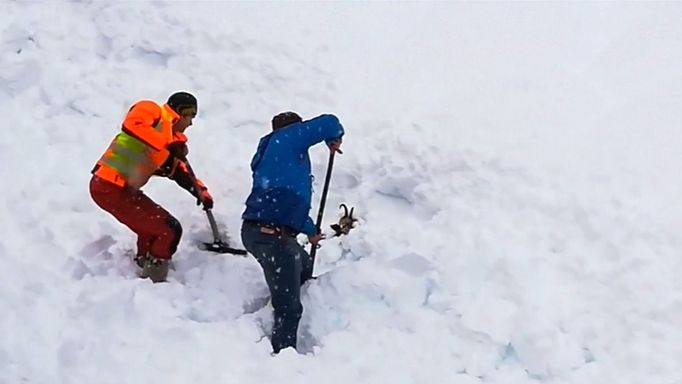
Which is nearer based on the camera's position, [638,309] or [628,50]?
[638,309]

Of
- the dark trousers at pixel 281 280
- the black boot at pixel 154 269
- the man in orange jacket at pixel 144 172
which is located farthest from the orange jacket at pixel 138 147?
the dark trousers at pixel 281 280

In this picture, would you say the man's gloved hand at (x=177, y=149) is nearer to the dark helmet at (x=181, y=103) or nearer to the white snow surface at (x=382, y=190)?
the dark helmet at (x=181, y=103)

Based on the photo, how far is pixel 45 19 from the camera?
970 centimetres

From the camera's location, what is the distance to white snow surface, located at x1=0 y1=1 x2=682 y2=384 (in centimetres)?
583

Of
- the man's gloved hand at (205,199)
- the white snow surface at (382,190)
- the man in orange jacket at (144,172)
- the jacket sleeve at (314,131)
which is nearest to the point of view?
the white snow surface at (382,190)

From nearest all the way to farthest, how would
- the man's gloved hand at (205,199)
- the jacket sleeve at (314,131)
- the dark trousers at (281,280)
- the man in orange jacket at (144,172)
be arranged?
the dark trousers at (281,280)
the jacket sleeve at (314,131)
the man in orange jacket at (144,172)
the man's gloved hand at (205,199)

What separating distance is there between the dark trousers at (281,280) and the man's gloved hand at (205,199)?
2.77ft

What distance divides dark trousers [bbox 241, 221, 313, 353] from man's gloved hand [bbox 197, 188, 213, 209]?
84 cm

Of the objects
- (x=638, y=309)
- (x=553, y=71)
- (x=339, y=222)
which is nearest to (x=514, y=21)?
(x=553, y=71)

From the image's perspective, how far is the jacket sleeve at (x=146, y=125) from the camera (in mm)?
6160

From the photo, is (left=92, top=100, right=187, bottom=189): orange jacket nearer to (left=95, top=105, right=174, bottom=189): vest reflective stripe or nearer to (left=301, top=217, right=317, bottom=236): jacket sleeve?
(left=95, top=105, right=174, bottom=189): vest reflective stripe

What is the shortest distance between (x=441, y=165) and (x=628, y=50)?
300 cm

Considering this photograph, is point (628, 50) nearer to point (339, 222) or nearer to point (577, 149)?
point (577, 149)

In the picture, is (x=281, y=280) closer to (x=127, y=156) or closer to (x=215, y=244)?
(x=215, y=244)
